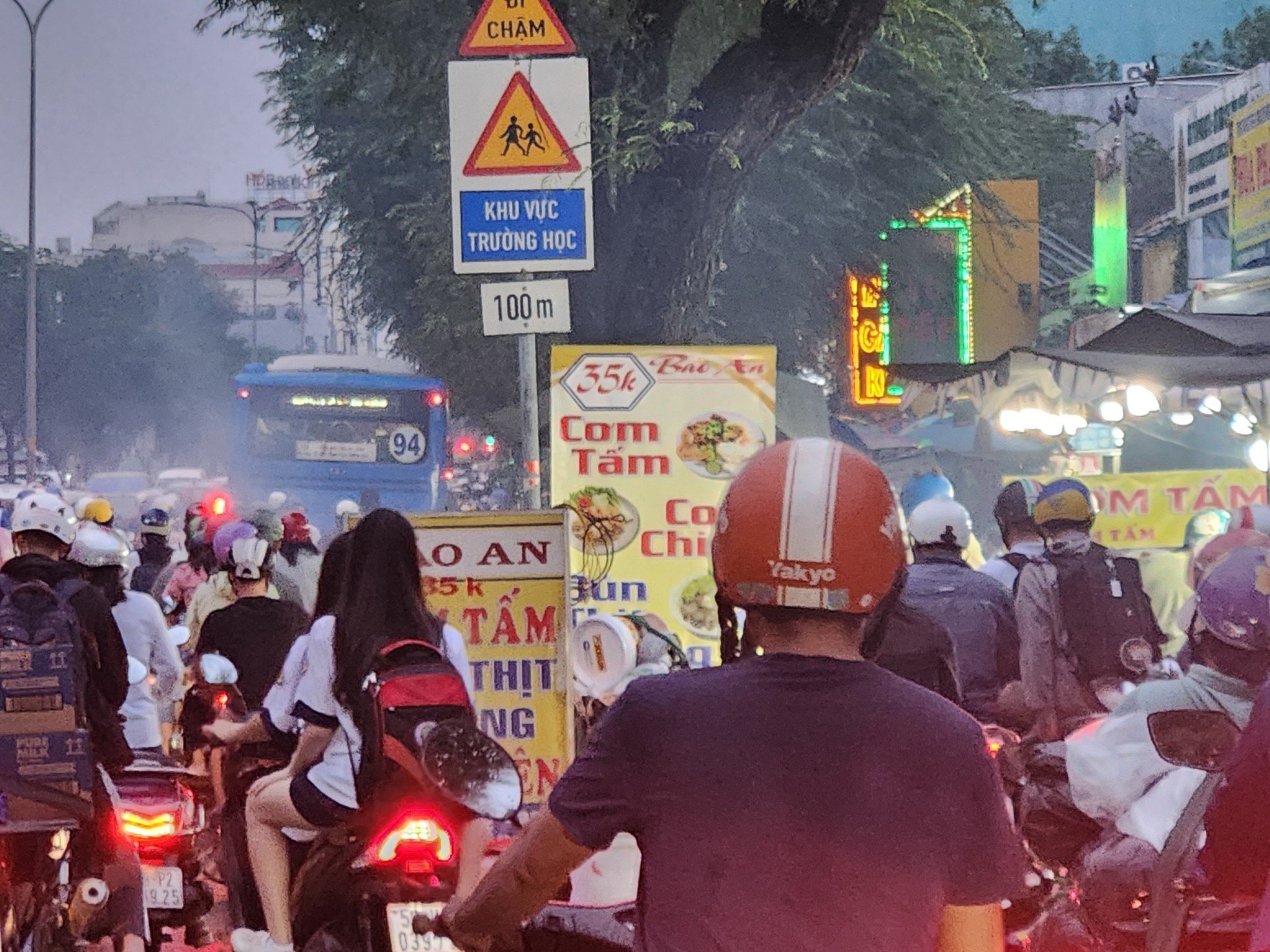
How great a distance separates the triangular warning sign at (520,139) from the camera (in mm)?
8258

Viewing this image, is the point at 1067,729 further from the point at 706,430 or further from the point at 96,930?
the point at 96,930

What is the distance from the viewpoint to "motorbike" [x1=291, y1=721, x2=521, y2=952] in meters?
5.16

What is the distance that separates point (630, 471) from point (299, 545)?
3671mm

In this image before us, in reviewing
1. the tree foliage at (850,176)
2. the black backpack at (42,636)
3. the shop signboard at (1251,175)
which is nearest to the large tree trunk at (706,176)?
the black backpack at (42,636)

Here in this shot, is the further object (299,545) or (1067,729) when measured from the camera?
(299,545)

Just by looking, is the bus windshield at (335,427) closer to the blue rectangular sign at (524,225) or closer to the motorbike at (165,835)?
the blue rectangular sign at (524,225)

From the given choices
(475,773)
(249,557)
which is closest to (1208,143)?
(249,557)

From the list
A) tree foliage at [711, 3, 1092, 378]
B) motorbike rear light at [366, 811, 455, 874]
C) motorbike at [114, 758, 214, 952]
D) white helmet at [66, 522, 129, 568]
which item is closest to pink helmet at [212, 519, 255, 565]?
white helmet at [66, 522, 129, 568]

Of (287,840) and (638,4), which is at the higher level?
(638,4)

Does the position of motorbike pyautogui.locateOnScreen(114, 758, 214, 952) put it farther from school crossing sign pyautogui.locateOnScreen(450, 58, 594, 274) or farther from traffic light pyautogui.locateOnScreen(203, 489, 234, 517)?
traffic light pyautogui.locateOnScreen(203, 489, 234, 517)

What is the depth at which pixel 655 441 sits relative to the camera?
32.3ft

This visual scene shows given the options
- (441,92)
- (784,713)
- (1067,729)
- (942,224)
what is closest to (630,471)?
(1067,729)

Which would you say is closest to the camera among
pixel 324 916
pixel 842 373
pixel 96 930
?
pixel 324 916

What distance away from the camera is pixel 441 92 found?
15.3m
